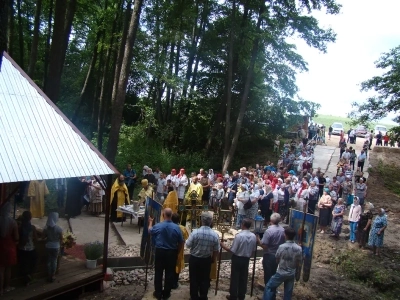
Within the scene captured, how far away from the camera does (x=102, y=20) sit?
69.6 ft

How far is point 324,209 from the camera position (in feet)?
47.8

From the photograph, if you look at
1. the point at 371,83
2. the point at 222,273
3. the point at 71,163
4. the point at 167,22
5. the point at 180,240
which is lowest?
the point at 222,273

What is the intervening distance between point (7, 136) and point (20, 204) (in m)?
→ 7.87

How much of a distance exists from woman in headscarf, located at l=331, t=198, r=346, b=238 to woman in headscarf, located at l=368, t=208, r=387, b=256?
108 cm

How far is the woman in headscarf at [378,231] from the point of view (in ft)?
44.0

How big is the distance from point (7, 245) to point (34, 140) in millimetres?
2026

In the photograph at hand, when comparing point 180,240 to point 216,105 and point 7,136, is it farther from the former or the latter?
point 216,105

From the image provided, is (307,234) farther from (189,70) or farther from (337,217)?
(189,70)

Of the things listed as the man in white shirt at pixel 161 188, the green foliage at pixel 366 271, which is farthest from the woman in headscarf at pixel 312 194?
the man in white shirt at pixel 161 188

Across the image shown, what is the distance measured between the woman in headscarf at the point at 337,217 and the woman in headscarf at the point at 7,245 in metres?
10.7

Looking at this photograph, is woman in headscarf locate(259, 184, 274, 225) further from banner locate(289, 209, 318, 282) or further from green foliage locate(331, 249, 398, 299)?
banner locate(289, 209, 318, 282)

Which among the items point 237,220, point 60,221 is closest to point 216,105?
point 237,220

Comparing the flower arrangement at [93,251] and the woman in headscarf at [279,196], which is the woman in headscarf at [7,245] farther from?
the woman in headscarf at [279,196]

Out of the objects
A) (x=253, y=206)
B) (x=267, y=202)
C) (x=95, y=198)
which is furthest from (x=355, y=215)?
(x=95, y=198)
